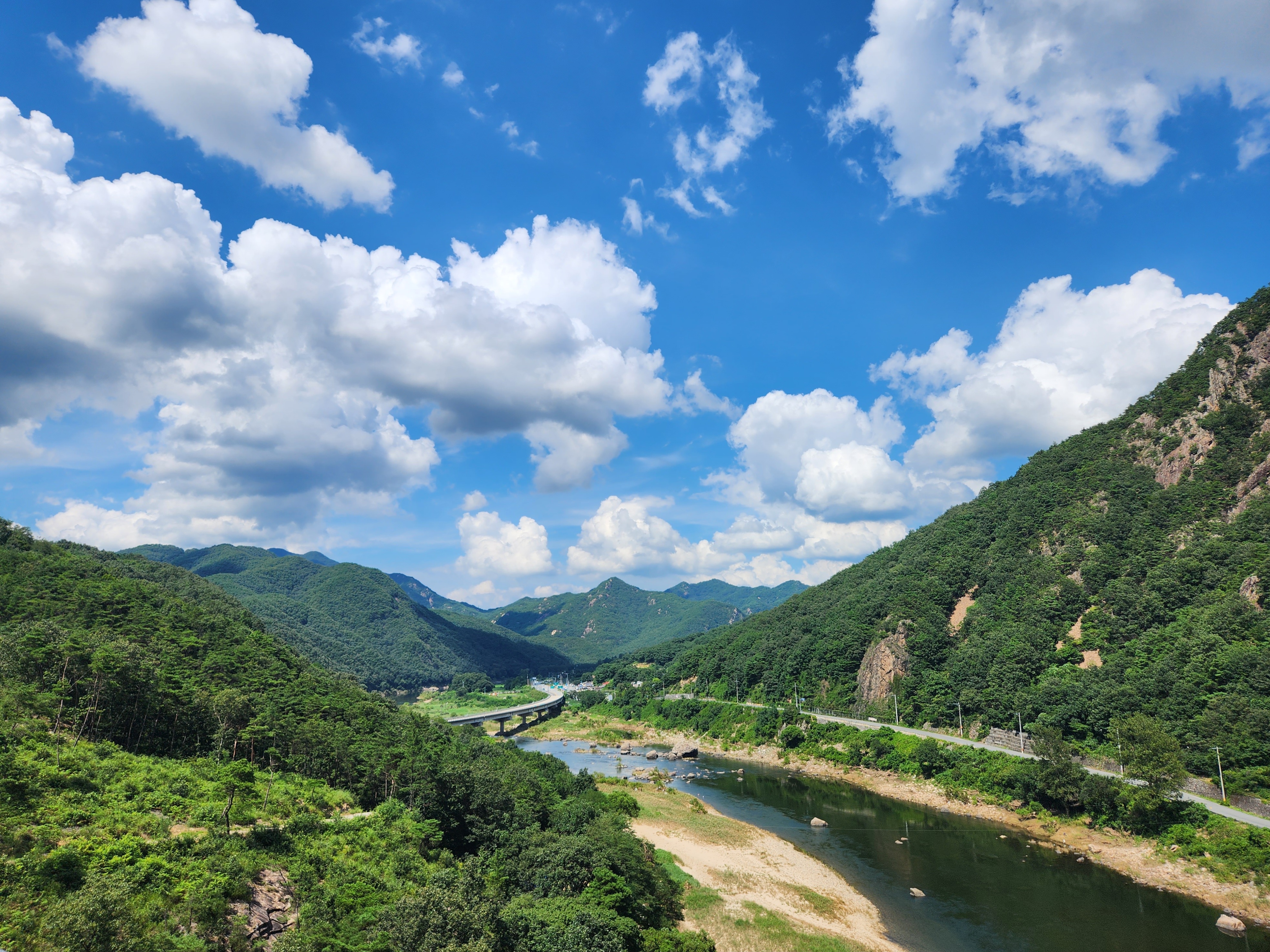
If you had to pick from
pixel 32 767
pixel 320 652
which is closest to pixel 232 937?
pixel 32 767

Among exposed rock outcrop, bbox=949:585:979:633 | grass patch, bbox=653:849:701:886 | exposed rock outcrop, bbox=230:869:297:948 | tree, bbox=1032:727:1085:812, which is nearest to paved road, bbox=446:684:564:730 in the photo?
grass patch, bbox=653:849:701:886

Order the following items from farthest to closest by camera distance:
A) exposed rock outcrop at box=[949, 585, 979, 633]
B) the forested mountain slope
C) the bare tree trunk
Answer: exposed rock outcrop at box=[949, 585, 979, 633], the forested mountain slope, the bare tree trunk

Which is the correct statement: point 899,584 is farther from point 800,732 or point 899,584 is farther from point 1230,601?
point 1230,601

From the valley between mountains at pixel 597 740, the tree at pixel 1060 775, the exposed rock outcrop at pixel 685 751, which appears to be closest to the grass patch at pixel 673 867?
the valley between mountains at pixel 597 740

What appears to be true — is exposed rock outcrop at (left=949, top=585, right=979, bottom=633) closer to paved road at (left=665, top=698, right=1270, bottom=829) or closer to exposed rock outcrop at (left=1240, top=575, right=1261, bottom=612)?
paved road at (left=665, top=698, right=1270, bottom=829)

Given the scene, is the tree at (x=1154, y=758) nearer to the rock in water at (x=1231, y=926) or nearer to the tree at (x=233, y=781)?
the rock in water at (x=1231, y=926)

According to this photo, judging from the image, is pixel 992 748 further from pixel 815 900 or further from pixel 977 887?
pixel 815 900
